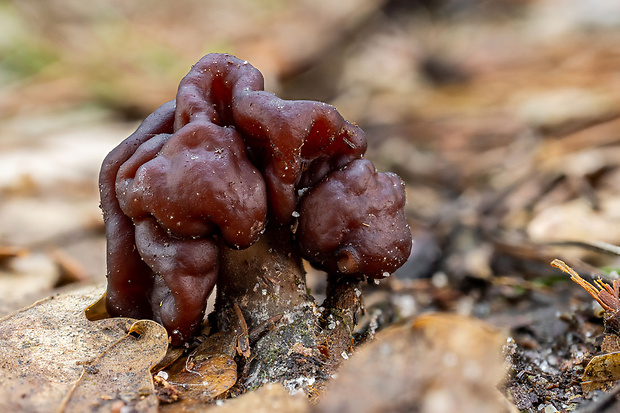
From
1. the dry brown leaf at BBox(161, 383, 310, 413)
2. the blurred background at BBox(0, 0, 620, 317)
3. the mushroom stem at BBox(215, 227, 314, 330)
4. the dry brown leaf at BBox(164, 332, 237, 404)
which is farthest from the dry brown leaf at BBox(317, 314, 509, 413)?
the blurred background at BBox(0, 0, 620, 317)

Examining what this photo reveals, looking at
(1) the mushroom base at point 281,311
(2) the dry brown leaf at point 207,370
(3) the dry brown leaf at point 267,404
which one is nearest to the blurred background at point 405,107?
(1) the mushroom base at point 281,311

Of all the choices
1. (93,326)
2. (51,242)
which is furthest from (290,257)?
(51,242)

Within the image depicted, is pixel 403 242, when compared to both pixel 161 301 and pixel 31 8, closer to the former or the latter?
pixel 161 301

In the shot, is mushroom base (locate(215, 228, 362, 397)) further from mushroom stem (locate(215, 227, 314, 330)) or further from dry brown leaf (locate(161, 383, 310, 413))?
dry brown leaf (locate(161, 383, 310, 413))

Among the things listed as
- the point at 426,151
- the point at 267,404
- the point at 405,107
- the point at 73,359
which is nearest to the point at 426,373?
the point at 267,404

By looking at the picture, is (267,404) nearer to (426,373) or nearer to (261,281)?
(426,373)
